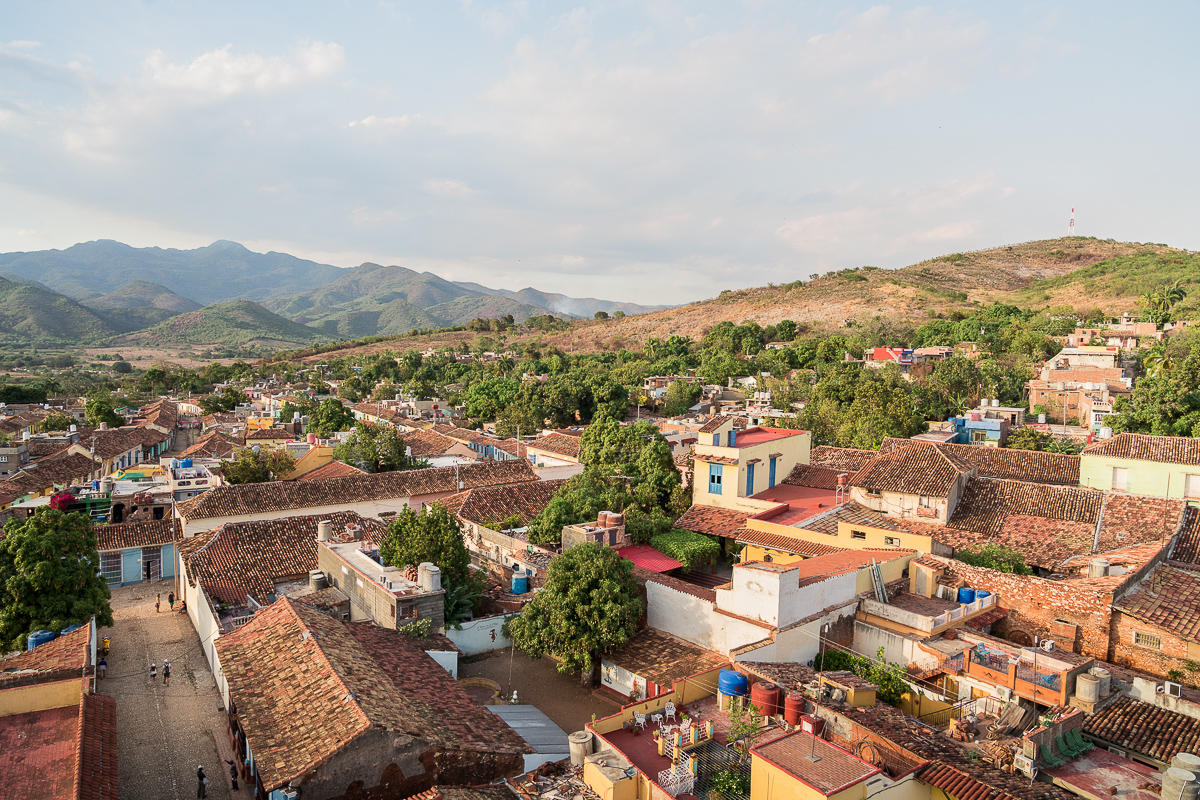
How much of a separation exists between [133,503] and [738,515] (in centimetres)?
2432

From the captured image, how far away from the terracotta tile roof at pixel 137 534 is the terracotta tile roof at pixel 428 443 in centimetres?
1604

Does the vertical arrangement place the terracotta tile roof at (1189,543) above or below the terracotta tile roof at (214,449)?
above

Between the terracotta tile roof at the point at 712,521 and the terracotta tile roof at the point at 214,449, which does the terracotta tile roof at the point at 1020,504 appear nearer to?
the terracotta tile roof at the point at 712,521

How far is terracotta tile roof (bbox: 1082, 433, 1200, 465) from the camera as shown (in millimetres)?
22219

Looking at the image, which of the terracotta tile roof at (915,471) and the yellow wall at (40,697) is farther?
the terracotta tile roof at (915,471)

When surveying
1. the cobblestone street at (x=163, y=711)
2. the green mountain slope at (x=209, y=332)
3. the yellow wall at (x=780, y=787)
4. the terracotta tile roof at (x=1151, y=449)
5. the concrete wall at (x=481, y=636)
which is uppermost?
the green mountain slope at (x=209, y=332)

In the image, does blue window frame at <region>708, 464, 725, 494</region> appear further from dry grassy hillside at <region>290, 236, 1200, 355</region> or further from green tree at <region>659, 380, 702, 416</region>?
dry grassy hillside at <region>290, 236, 1200, 355</region>

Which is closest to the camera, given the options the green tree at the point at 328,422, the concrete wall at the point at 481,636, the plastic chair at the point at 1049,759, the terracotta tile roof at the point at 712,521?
the plastic chair at the point at 1049,759

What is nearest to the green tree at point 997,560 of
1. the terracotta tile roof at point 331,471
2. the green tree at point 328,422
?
the terracotta tile roof at point 331,471

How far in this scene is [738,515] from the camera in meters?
24.2

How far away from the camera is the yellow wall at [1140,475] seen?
2217 centimetres

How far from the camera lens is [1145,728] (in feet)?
39.9

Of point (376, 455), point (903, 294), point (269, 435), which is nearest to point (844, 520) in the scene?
point (376, 455)

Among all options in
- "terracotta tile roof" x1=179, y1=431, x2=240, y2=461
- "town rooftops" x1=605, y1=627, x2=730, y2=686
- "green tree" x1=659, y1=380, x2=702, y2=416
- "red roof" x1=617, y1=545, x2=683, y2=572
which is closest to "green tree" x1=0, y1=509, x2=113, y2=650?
"town rooftops" x1=605, y1=627, x2=730, y2=686
